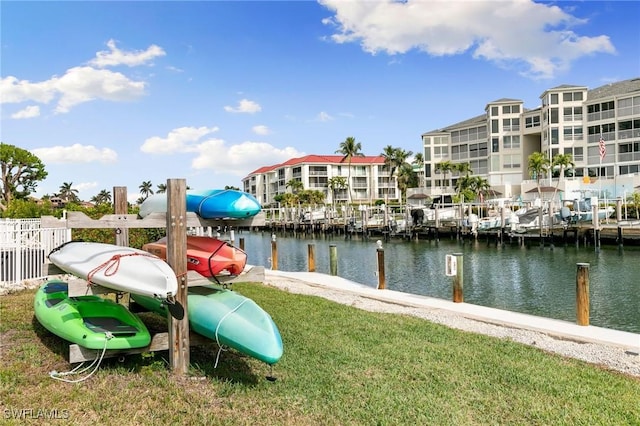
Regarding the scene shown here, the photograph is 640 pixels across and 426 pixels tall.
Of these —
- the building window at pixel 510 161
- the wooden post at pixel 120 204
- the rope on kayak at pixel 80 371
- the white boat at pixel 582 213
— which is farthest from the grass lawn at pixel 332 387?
the building window at pixel 510 161

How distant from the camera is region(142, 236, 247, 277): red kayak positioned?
6.01 m

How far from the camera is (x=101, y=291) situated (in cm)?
559

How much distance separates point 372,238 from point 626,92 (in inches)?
1327

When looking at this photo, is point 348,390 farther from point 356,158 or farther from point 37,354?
point 356,158

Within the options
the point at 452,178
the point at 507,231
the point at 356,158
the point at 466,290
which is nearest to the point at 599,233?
the point at 507,231

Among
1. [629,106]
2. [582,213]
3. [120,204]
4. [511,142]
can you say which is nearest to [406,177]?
[511,142]

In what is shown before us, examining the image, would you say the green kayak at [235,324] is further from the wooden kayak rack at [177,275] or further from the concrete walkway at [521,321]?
the concrete walkway at [521,321]

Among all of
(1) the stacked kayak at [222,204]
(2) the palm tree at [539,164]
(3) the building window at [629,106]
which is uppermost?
(3) the building window at [629,106]

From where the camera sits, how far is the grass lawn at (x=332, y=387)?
450cm

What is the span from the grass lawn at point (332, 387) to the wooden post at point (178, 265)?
0.20 metres

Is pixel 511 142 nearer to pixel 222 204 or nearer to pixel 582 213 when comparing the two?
pixel 582 213

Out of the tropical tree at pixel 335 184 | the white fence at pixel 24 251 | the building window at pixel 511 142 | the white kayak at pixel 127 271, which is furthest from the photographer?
the tropical tree at pixel 335 184

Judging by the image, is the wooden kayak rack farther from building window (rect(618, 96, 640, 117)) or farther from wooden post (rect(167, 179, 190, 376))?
building window (rect(618, 96, 640, 117))

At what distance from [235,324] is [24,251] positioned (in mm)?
9591
